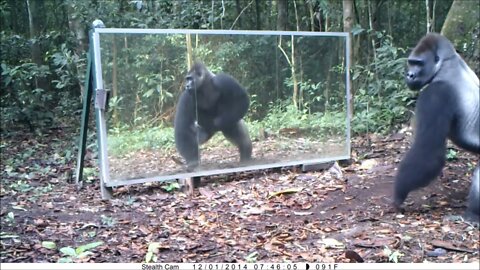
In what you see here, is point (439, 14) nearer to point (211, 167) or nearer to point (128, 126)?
point (211, 167)

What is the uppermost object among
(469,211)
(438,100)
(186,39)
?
(186,39)

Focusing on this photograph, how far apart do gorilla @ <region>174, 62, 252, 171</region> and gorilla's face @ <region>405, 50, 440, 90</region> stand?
94.8 inches

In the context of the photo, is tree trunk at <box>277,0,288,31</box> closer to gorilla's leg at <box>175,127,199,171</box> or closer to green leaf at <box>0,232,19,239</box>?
gorilla's leg at <box>175,127,199,171</box>

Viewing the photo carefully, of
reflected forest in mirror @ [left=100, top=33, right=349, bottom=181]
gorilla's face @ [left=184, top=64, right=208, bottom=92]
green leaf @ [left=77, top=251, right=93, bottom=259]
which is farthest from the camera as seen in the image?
gorilla's face @ [left=184, top=64, right=208, bottom=92]

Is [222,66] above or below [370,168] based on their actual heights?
above

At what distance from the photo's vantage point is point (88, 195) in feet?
18.7

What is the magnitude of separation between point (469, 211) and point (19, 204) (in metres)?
4.07

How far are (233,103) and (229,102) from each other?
4 centimetres

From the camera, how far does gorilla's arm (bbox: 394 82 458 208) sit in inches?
138

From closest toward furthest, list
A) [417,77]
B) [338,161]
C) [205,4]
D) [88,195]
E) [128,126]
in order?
[417,77] < [128,126] < [88,195] < [338,161] < [205,4]

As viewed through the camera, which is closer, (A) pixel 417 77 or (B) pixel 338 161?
(A) pixel 417 77

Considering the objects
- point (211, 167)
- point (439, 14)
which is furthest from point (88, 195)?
point (439, 14)

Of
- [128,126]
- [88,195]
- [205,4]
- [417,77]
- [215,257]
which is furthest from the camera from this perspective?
[205,4]

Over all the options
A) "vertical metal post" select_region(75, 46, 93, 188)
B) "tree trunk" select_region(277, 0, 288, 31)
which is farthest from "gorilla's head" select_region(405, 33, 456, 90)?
"tree trunk" select_region(277, 0, 288, 31)
